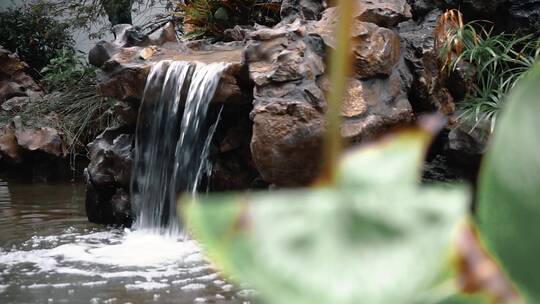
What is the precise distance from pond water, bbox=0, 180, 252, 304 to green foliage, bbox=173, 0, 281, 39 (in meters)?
2.44

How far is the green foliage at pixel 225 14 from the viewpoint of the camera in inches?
298

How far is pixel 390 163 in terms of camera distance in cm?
21

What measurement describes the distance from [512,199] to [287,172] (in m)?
4.24

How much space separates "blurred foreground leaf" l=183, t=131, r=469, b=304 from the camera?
188 millimetres

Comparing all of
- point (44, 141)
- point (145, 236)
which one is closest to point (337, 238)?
point (145, 236)

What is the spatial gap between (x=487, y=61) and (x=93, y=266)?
2892 mm

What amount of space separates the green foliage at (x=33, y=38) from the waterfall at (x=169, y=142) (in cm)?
696

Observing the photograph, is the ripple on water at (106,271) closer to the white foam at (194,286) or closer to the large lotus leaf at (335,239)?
the white foam at (194,286)

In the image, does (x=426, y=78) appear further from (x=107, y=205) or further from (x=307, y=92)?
(x=107, y=205)

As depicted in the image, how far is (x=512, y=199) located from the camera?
246mm

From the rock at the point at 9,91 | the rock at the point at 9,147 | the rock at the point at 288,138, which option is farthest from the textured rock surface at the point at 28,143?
the rock at the point at 288,138

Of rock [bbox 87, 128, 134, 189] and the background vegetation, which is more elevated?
the background vegetation

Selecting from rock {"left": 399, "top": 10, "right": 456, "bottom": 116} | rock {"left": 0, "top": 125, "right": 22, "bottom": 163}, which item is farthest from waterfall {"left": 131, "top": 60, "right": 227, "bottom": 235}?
rock {"left": 0, "top": 125, "right": 22, "bottom": 163}

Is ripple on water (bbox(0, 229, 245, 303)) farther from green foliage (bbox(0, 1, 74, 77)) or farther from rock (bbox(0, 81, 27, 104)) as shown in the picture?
green foliage (bbox(0, 1, 74, 77))
